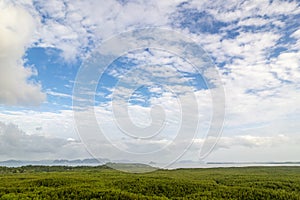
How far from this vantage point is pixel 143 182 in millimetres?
51094

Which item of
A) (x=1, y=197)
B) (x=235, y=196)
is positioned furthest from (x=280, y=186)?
(x=1, y=197)

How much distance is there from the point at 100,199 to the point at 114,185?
12523 millimetres

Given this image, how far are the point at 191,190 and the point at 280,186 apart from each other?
19708mm

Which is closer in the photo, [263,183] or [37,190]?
[37,190]

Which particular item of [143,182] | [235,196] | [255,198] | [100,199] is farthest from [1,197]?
[255,198]

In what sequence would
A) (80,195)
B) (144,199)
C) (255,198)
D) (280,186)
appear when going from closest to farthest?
1. (144,199)
2. (80,195)
3. (255,198)
4. (280,186)

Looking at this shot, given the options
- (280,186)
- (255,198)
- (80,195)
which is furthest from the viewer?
(280,186)

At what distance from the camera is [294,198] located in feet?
145

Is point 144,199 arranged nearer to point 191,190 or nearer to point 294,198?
point 191,190

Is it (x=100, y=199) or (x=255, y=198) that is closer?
(x=100, y=199)

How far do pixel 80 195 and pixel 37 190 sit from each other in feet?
29.5

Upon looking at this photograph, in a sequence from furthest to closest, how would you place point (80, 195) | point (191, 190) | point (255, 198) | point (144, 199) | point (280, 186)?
point (280, 186)
point (191, 190)
point (255, 198)
point (80, 195)
point (144, 199)

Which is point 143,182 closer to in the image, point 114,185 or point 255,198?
point 114,185

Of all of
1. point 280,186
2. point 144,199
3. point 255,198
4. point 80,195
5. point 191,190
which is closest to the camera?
point 144,199
